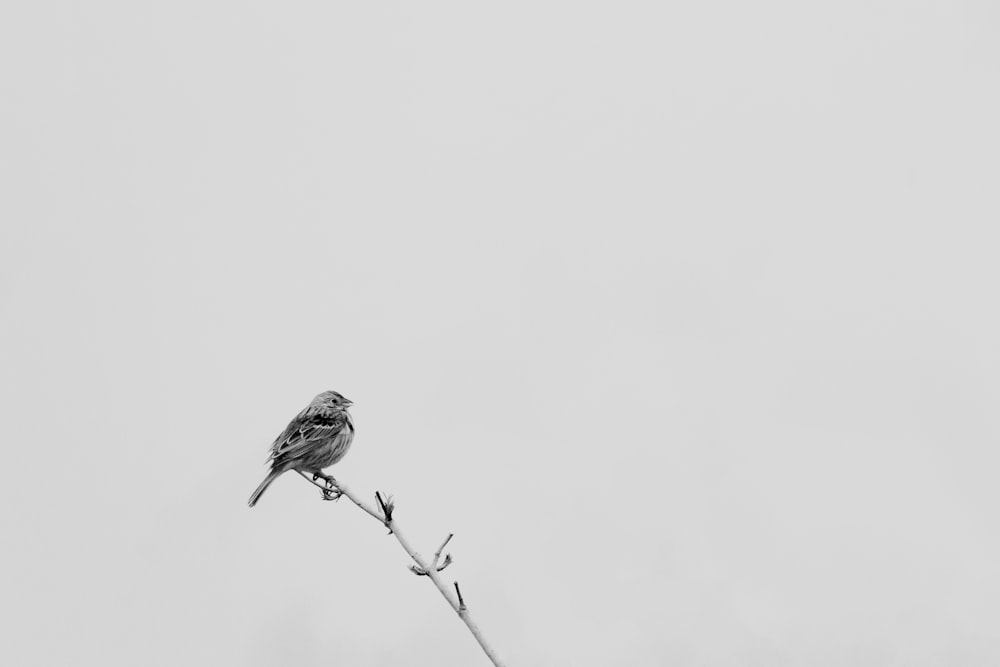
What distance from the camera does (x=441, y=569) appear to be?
6098 millimetres

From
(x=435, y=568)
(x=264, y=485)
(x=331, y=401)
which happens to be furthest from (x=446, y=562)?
(x=331, y=401)

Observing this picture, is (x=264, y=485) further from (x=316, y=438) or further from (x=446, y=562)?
(x=446, y=562)

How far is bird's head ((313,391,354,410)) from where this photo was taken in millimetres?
14719

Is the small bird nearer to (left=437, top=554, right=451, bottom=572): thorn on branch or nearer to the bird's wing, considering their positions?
the bird's wing

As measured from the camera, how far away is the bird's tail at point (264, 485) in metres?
10.5

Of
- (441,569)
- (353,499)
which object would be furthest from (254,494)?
(441,569)

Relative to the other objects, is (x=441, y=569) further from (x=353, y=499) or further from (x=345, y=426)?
(x=345, y=426)

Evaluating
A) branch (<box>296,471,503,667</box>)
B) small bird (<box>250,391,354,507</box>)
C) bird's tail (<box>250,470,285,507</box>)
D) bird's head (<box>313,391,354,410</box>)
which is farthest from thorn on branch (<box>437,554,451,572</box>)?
bird's head (<box>313,391,354,410</box>)

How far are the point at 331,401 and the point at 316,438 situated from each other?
1196 mm

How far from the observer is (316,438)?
45.3 feet

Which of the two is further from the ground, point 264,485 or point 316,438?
point 316,438

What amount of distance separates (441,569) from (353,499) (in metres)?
1.54

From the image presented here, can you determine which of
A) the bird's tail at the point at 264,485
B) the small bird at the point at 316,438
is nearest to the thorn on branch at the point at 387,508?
the bird's tail at the point at 264,485

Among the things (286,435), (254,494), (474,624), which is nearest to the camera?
(474,624)
